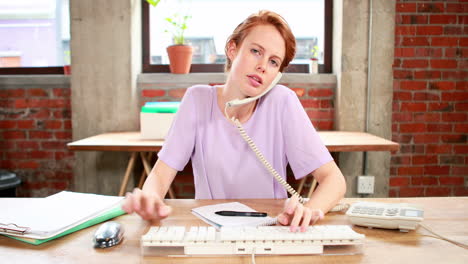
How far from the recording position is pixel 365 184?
9.35 feet

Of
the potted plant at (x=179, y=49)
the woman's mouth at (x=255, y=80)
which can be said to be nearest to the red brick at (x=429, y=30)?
the potted plant at (x=179, y=49)

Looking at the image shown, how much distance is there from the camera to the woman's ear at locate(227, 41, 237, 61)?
56.7 inches

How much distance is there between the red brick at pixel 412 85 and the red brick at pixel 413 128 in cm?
28

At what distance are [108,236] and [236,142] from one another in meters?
0.65

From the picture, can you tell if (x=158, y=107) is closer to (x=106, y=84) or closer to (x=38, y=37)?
(x=106, y=84)

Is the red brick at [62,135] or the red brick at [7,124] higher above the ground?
the red brick at [7,124]

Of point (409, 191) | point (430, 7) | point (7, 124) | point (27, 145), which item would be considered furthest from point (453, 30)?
point (7, 124)

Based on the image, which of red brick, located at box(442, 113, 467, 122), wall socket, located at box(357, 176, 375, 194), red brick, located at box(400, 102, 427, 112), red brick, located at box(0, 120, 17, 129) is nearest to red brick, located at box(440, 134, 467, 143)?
red brick, located at box(442, 113, 467, 122)

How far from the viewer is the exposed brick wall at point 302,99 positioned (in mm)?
2887

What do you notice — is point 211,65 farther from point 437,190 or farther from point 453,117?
point 437,190

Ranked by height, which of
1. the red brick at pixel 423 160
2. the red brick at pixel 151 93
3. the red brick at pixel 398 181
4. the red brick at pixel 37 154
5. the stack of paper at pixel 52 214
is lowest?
the red brick at pixel 398 181

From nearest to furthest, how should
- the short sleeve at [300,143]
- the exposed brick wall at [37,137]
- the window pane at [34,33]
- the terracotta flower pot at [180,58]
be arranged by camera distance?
the short sleeve at [300,143] < the terracotta flower pot at [180,58] < the exposed brick wall at [37,137] < the window pane at [34,33]

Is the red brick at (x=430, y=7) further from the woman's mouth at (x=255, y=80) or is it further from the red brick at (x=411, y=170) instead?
the woman's mouth at (x=255, y=80)

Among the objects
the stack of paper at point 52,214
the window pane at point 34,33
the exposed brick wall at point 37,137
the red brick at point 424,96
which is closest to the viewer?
the stack of paper at point 52,214
